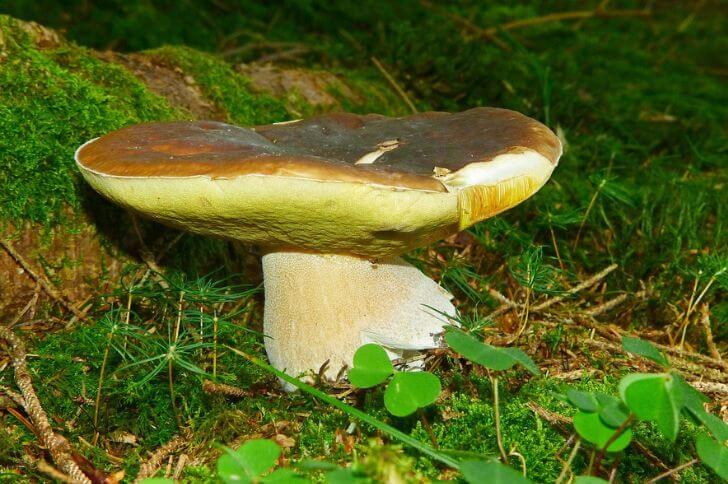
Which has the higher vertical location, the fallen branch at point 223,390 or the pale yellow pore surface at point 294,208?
the pale yellow pore surface at point 294,208

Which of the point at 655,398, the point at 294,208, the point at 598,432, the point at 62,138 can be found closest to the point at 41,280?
the point at 62,138

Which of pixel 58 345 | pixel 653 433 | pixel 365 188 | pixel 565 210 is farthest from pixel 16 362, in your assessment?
pixel 565 210

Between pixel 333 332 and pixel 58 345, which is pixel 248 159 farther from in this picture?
pixel 58 345

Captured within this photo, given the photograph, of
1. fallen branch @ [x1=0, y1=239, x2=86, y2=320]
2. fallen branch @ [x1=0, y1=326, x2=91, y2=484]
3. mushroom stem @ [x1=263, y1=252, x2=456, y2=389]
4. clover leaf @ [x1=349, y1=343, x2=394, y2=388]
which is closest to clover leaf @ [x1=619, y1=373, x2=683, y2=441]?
clover leaf @ [x1=349, y1=343, x2=394, y2=388]

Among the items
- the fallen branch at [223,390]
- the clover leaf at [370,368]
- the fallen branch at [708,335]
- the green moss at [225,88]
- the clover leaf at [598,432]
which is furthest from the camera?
the green moss at [225,88]

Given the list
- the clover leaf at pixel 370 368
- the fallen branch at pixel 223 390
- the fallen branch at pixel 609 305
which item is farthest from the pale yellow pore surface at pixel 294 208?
the fallen branch at pixel 609 305

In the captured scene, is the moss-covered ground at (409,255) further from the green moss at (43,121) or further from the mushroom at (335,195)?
the mushroom at (335,195)

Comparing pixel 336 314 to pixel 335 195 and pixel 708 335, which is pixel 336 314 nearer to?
pixel 335 195
